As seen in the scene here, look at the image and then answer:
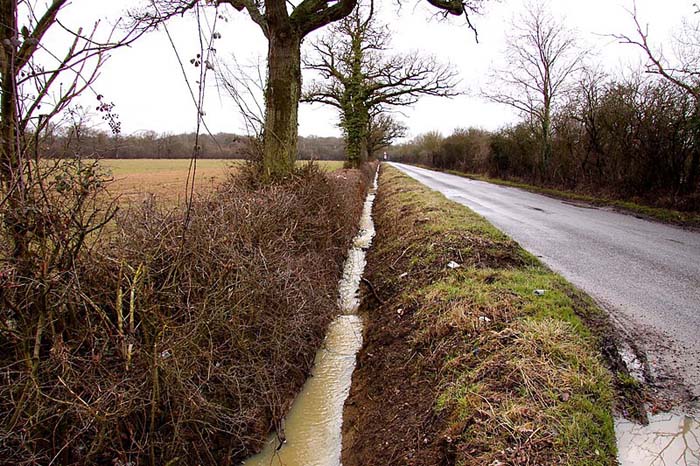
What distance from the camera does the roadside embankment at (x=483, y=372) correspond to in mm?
2828

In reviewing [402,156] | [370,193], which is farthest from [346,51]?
[402,156]

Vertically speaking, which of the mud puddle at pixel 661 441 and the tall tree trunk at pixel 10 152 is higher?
the tall tree trunk at pixel 10 152

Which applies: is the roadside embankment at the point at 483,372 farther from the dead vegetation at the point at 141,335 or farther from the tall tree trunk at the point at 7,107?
the tall tree trunk at the point at 7,107

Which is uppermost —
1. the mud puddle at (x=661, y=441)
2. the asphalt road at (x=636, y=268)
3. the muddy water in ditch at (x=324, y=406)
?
the asphalt road at (x=636, y=268)

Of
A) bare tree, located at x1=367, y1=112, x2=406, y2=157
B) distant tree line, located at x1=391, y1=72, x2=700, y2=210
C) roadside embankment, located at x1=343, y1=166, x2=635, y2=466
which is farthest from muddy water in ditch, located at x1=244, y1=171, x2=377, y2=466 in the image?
bare tree, located at x1=367, y1=112, x2=406, y2=157

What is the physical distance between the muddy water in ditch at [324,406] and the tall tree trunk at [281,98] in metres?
3.22

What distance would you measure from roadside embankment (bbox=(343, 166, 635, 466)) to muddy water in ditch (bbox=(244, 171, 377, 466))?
15cm

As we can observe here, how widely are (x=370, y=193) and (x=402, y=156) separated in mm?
62815

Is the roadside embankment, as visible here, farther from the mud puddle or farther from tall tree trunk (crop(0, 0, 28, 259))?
tall tree trunk (crop(0, 0, 28, 259))

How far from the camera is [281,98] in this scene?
27.4 ft

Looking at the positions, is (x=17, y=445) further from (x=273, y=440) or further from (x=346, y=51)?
(x=346, y=51)

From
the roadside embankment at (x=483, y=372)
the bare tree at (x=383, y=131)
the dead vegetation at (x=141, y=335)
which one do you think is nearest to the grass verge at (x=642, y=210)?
the roadside embankment at (x=483, y=372)

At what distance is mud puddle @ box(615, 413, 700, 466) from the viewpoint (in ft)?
8.99

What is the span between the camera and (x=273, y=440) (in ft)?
12.6
